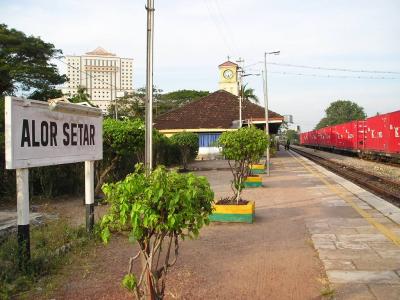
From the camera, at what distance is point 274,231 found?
807 cm

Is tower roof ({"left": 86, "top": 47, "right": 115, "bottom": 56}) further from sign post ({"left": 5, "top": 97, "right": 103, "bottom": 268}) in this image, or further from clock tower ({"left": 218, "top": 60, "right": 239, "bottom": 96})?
sign post ({"left": 5, "top": 97, "right": 103, "bottom": 268})

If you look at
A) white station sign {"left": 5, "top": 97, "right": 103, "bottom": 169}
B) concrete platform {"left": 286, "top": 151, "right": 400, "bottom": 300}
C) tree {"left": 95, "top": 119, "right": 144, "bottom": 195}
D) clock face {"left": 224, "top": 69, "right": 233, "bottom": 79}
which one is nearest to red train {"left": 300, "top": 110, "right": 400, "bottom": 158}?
concrete platform {"left": 286, "top": 151, "right": 400, "bottom": 300}

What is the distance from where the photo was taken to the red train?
23281 millimetres

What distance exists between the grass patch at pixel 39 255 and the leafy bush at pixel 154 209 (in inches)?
66.3

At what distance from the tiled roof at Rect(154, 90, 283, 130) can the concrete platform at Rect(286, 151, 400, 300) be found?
24964mm

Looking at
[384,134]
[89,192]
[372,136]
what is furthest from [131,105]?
[89,192]

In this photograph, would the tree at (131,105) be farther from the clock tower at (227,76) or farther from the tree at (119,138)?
the tree at (119,138)

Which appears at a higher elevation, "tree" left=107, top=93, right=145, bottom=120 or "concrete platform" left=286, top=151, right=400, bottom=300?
"tree" left=107, top=93, right=145, bottom=120

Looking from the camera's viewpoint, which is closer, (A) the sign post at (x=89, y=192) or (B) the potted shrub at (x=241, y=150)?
(A) the sign post at (x=89, y=192)

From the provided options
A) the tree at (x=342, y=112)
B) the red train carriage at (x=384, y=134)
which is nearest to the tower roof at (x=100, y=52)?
the red train carriage at (x=384, y=134)

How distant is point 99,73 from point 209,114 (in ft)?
31.6

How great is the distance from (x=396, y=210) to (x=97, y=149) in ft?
21.5

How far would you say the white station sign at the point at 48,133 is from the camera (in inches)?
201

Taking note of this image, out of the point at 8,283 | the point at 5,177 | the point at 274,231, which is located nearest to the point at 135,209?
the point at 8,283
